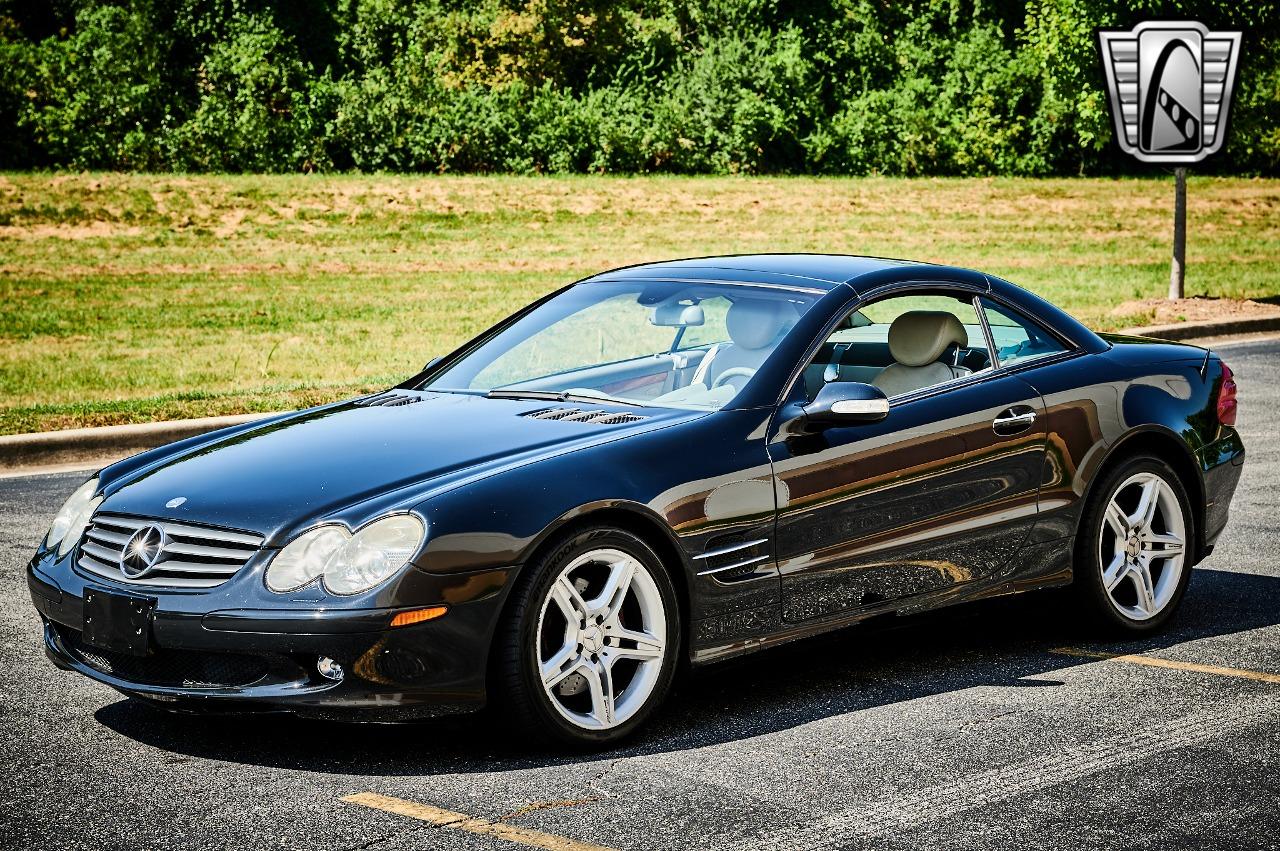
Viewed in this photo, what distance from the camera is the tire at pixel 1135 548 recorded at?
20.9 feet

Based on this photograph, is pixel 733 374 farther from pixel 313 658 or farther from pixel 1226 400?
pixel 1226 400

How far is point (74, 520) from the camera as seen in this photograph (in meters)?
5.38

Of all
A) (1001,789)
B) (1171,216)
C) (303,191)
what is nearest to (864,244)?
(1171,216)

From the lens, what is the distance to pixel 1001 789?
4727mm

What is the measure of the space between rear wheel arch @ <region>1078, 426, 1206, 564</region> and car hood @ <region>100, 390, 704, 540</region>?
183 centimetres

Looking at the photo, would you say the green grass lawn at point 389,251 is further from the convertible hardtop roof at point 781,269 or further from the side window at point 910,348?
the side window at point 910,348

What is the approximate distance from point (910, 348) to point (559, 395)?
135cm

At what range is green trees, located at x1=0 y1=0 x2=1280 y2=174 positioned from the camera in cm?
4078

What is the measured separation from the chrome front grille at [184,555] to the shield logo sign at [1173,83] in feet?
58.2

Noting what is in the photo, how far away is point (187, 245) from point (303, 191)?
5.39 metres

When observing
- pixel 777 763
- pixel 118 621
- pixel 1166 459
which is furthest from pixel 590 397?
pixel 1166 459

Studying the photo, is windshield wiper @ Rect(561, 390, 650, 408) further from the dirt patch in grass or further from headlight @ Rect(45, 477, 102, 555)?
the dirt patch in grass

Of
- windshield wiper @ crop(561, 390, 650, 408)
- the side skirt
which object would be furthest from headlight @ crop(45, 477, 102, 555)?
the side skirt

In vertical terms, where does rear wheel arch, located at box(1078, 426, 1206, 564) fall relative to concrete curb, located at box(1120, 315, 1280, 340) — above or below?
above
